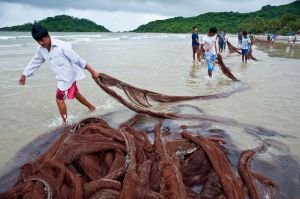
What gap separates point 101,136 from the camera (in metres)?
3.91

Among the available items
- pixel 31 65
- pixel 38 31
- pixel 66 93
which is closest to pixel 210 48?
pixel 66 93

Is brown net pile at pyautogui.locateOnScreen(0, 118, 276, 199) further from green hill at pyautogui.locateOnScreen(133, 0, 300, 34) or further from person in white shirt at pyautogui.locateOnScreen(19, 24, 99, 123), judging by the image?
green hill at pyautogui.locateOnScreen(133, 0, 300, 34)

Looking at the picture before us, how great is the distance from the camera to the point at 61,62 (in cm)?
507

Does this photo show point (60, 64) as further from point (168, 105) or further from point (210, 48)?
point (210, 48)

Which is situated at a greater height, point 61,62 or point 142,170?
point 61,62

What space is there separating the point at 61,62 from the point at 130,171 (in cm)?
287

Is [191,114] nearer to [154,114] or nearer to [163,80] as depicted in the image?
[154,114]

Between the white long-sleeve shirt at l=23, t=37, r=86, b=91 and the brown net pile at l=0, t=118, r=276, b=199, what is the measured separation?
144 cm

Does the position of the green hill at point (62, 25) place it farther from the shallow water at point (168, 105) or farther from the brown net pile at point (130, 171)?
the brown net pile at point (130, 171)

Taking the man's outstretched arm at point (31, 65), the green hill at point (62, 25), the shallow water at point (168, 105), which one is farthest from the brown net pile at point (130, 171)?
the green hill at point (62, 25)

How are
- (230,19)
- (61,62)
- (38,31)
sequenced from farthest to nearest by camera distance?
(230,19)
(61,62)
(38,31)

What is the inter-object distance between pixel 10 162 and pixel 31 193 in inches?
60.4

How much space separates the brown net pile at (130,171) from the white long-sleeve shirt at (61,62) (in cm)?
144

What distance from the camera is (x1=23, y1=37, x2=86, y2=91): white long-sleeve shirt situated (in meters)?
4.98
